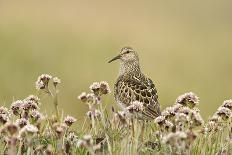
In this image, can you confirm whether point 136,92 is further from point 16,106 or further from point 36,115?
point 36,115

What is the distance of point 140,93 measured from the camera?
27.3 feet

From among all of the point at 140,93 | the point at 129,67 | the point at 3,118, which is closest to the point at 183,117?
the point at 3,118

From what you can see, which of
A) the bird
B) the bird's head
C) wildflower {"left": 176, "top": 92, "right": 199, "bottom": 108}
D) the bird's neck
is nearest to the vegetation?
wildflower {"left": 176, "top": 92, "right": 199, "bottom": 108}

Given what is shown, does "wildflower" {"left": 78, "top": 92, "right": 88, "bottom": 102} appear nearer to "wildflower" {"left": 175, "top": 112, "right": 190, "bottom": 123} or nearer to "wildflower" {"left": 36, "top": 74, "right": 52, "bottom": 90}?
"wildflower" {"left": 36, "top": 74, "right": 52, "bottom": 90}

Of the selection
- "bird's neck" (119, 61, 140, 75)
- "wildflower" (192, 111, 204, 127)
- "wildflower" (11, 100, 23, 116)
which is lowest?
"wildflower" (192, 111, 204, 127)

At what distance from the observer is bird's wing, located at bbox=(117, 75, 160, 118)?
792 centimetres

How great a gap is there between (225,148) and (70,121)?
1.25 metres

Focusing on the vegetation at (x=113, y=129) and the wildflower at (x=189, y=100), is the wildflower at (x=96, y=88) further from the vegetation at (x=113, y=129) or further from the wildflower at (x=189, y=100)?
the wildflower at (x=189, y=100)

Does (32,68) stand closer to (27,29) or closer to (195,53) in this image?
(27,29)

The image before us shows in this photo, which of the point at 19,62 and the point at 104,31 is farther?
the point at 104,31

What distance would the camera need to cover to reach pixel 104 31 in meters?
22.1

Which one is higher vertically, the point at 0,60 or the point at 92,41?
the point at 92,41

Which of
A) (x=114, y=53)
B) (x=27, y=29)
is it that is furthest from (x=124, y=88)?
(x=27, y=29)

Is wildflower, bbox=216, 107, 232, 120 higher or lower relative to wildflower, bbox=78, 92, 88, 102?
lower
